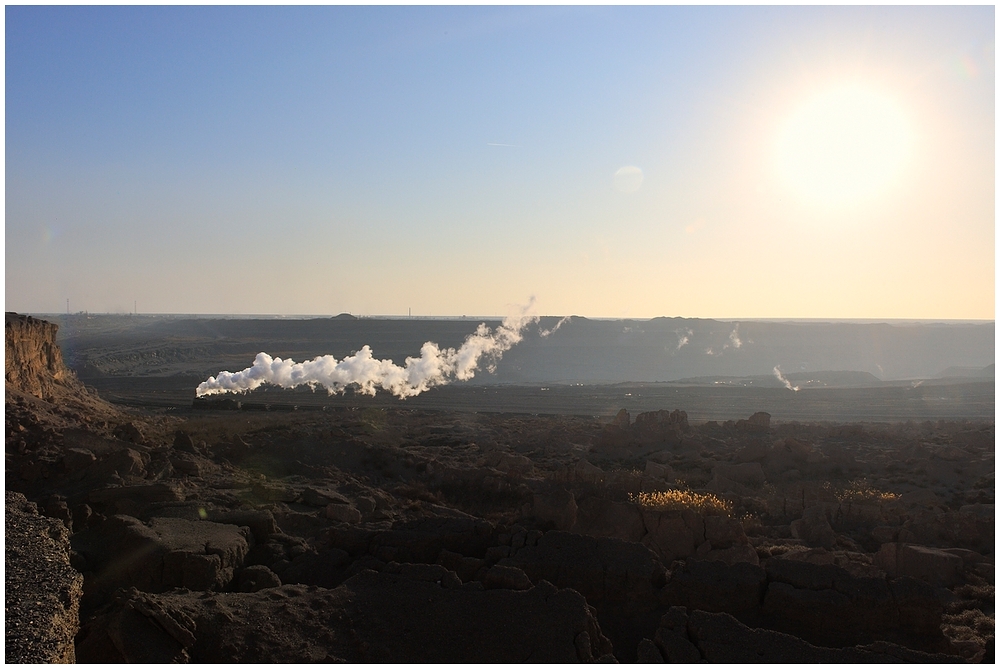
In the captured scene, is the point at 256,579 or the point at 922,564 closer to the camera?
the point at 256,579

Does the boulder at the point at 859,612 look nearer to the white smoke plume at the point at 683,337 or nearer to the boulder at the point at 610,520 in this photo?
the boulder at the point at 610,520

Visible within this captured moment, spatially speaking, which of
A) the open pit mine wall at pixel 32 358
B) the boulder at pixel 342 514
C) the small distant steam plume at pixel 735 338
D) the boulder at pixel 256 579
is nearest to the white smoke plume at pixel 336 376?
the open pit mine wall at pixel 32 358

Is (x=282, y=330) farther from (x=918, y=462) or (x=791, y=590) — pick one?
(x=791, y=590)

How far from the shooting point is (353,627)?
8859 millimetres

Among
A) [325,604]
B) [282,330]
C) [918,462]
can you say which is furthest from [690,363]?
[325,604]

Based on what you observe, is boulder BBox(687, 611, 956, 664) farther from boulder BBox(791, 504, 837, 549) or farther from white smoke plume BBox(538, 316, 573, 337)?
white smoke plume BBox(538, 316, 573, 337)

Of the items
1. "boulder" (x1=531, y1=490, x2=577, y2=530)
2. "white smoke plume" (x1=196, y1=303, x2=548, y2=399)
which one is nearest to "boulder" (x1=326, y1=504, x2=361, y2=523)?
"boulder" (x1=531, y1=490, x2=577, y2=530)

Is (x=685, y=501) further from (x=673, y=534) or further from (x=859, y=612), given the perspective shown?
(x=859, y=612)

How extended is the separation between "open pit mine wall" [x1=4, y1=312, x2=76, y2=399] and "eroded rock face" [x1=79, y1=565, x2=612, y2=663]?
1881cm

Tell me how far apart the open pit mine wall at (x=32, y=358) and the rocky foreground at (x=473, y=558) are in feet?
10.5

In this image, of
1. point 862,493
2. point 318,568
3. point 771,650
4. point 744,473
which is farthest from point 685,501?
point 318,568

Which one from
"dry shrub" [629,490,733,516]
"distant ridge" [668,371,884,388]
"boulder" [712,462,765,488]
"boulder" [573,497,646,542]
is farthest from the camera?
"distant ridge" [668,371,884,388]

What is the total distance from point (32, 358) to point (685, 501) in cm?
2465

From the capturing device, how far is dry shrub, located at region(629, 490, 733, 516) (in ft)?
50.5
